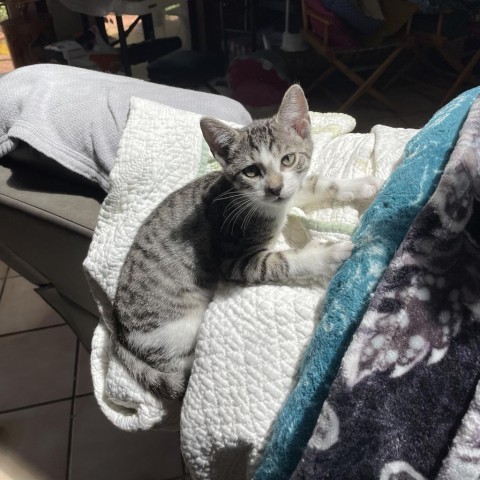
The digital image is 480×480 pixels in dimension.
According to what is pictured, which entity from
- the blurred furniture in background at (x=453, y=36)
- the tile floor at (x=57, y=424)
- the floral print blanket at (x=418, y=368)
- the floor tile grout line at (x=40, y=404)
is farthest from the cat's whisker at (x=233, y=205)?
the blurred furniture in background at (x=453, y=36)

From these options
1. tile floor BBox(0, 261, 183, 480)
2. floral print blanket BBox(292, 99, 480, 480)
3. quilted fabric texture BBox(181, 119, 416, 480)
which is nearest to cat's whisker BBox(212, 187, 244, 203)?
quilted fabric texture BBox(181, 119, 416, 480)

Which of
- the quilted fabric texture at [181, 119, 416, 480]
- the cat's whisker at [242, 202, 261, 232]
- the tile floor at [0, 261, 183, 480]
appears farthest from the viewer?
the tile floor at [0, 261, 183, 480]

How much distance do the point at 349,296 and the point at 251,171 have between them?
1.44ft

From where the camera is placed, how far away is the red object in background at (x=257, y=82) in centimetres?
265

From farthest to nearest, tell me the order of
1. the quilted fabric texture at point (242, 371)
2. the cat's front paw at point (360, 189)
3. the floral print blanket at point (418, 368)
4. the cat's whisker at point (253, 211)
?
the cat's whisker at point (253, 211) → the cat's front paw at point (360, 189) → the quilted fabric texture at point (242, 371) → the floral print blanket at point (418, 368)

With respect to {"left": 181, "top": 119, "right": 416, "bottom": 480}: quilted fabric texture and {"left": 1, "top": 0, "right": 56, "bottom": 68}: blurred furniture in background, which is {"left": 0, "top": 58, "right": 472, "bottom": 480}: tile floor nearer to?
{"left": 181, "top": 119, "right": 416, "bottom": 480}: quilted fabric texture

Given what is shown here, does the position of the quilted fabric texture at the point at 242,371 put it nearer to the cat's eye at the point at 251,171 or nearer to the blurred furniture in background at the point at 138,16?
the cat's eye at the point at 251,171

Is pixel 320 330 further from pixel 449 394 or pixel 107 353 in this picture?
pixel 107 353

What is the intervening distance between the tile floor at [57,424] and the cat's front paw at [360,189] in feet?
2.85

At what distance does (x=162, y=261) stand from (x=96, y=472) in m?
0.73

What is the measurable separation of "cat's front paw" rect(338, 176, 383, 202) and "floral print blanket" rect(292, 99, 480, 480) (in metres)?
0.29

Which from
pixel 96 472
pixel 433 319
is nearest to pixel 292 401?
pixel 433 319

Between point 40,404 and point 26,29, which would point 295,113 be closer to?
point 40,404

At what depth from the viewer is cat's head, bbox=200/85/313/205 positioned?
91 centimetres
